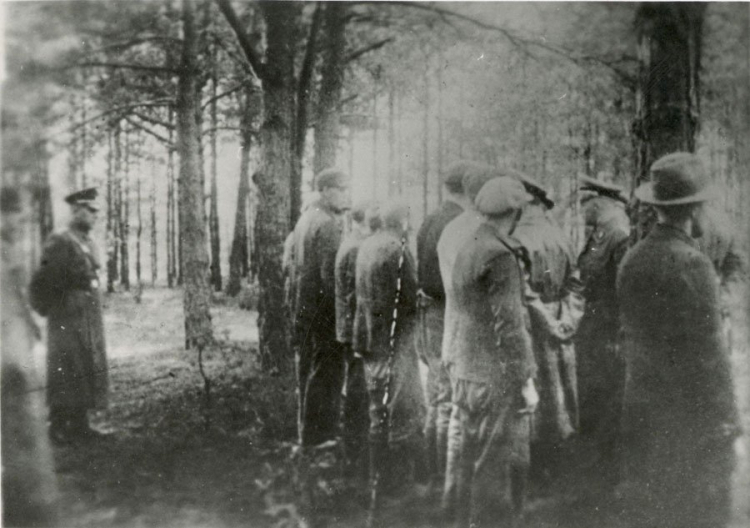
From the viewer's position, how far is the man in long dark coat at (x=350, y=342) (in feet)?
10.6

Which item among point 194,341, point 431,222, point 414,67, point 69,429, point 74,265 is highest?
point 414,67

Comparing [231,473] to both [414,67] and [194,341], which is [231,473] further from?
[414,67]

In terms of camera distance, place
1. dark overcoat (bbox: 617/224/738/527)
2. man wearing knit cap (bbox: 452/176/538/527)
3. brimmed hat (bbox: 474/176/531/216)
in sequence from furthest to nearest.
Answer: dark overcoat (bbox: 617/224/738/527) → brimmed hat (bbox: 474/176/531/216) → man wearing knit cap (bbox: 452/176/538/527)

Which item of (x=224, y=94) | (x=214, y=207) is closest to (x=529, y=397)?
(x=214, y=207)

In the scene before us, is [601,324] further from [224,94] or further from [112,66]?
[112,66]

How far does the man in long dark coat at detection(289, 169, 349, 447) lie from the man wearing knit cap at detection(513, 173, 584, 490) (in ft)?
3.02

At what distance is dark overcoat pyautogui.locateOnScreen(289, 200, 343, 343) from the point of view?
3240 millimetres

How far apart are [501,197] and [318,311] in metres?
1.07

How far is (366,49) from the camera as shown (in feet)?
10.7

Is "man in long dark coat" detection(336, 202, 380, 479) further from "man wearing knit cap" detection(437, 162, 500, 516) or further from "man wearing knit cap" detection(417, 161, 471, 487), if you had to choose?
"man wearing knit cap" detection(437, 162, 500, 516)

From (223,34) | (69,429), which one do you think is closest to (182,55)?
(223,34)

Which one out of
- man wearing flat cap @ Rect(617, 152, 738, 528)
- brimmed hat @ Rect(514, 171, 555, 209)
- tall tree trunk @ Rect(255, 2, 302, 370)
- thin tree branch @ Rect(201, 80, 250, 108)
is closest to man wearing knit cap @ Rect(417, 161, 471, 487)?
brimmed hat @ Rect(514, 171, 555, 209)

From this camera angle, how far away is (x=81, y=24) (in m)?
3.22

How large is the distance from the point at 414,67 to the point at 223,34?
3.21 ft
